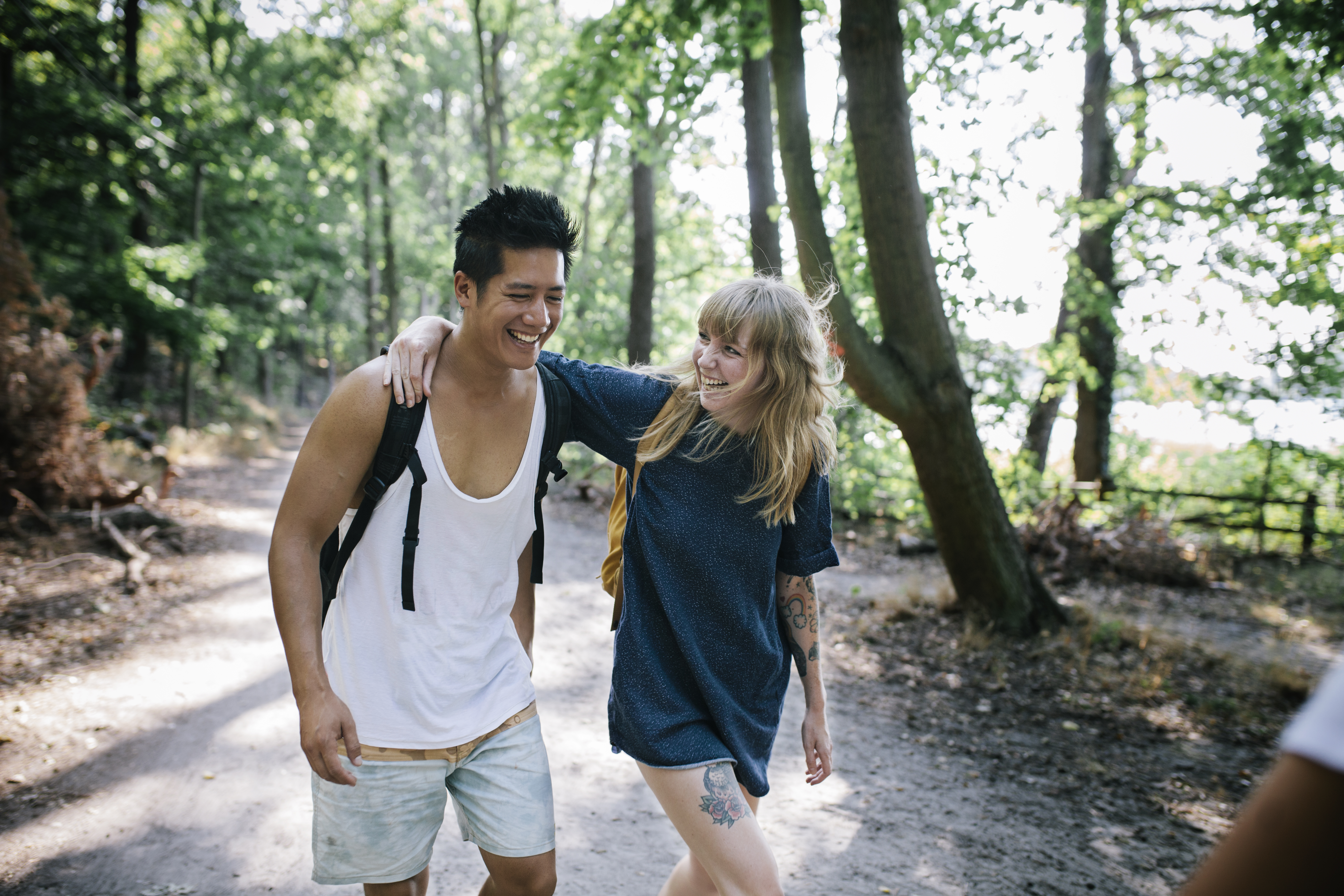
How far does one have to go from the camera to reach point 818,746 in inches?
102

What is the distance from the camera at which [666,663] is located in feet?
7.49

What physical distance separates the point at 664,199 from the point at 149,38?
1277 cm

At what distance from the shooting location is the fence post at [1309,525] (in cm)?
1163

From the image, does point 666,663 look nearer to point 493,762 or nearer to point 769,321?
point 493,762

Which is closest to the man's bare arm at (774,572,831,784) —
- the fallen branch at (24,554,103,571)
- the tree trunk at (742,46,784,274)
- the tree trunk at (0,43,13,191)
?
the tree trunk at (742,46,784,274)

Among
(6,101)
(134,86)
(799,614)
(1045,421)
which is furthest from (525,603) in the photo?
(134,86)

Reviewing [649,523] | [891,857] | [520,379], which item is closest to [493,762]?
[649,523]

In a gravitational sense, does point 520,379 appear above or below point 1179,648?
above

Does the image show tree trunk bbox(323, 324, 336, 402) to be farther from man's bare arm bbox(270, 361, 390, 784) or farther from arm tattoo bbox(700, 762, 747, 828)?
arm tattoo bbox(700, 762, 747, 828)

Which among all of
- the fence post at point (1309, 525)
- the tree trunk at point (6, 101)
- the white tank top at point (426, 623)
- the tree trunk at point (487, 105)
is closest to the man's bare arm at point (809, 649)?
the white tank top at point (426, 623)

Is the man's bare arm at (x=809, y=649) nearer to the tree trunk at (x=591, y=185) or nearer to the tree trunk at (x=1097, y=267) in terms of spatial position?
the tree trunk at (x=1097, y=267)

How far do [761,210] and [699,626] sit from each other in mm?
7124

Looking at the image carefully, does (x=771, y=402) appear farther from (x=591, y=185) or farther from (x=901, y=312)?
(x=591, y=185)

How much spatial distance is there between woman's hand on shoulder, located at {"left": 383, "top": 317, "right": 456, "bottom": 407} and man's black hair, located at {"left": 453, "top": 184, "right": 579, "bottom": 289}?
0.75 ft
